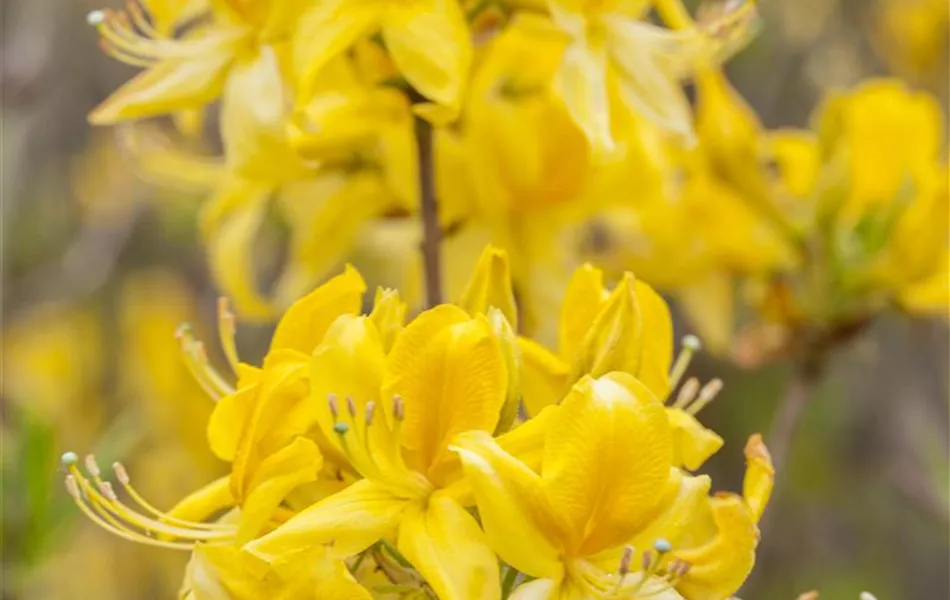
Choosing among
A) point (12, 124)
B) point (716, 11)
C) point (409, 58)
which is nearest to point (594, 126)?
point (409, 58)

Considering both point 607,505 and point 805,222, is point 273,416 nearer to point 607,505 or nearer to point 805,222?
point 607,505

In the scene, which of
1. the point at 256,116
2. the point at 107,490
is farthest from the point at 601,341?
the point at 256,116

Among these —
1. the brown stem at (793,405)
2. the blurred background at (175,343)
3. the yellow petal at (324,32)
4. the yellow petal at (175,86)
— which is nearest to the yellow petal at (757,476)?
the yellow petal at (324,32)

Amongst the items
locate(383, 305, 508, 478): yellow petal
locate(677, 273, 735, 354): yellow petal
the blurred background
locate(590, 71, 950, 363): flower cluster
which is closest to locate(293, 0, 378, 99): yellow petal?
locate(383, 305, 508, 478): yellow petal

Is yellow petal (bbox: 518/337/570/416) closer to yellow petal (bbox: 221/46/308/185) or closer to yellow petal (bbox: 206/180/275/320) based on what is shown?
yellow petal (bbox: 221/46/308/185)

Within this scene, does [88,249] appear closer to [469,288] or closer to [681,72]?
[681,72]
